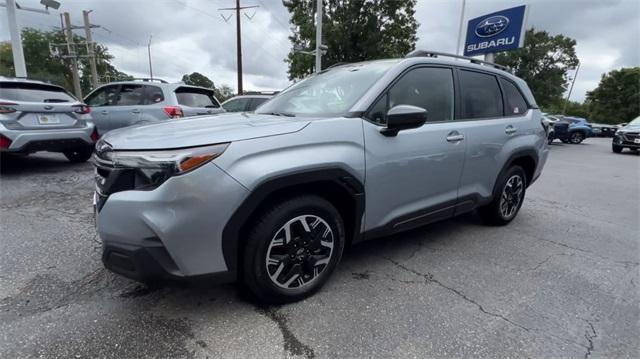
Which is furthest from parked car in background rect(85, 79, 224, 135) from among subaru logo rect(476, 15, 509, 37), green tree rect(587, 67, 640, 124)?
green tree rect(587, 67, 640, 124)

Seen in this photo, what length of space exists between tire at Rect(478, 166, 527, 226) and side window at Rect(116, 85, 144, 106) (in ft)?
21.2

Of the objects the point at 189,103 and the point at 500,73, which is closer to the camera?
the point at 500,73

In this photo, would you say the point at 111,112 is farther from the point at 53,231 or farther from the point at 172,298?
the point at 172,298

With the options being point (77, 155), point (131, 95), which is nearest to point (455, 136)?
point (131, 95)

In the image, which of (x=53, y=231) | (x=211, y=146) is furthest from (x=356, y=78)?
(x=53, y=231)

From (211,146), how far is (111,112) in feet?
21.1

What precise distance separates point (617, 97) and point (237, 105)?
5924 centimetres

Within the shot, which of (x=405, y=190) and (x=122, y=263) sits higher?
(x=405, y=190)

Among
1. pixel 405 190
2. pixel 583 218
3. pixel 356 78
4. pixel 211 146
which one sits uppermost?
pixel 356 78

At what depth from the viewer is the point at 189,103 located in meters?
6.88

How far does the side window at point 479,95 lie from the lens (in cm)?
322

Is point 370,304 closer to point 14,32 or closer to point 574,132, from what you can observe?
point 14,32

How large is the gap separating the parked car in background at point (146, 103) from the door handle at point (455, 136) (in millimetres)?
5104

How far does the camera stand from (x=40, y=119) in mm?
5297
